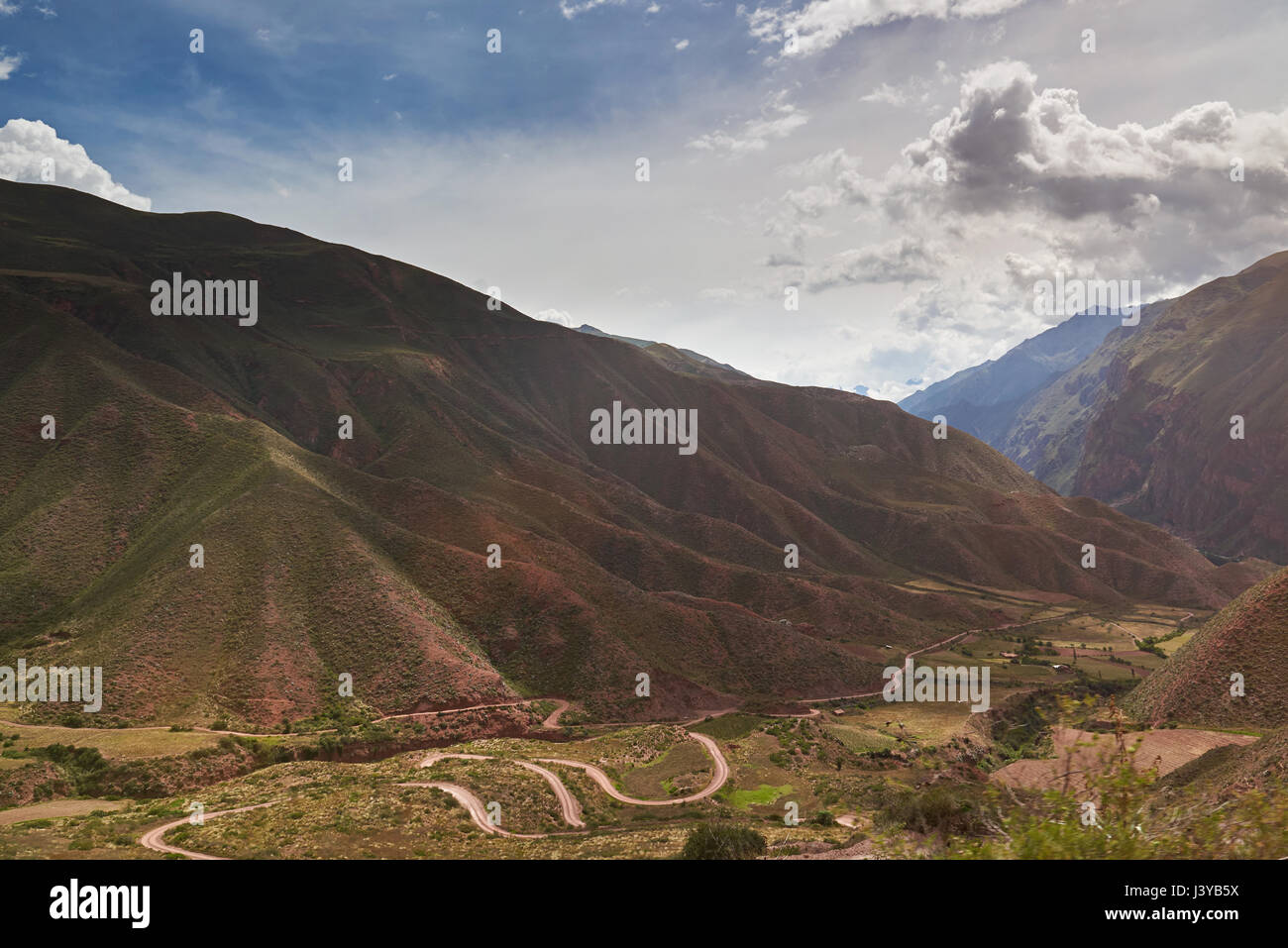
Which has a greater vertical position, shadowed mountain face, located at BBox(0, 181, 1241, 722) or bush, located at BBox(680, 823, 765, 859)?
shadowed mountain face, located at BBox(0, 181, 1241, 722)

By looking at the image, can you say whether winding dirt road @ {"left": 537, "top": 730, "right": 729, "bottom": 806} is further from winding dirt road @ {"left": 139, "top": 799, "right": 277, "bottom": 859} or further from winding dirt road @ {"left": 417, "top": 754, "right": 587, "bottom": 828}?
winding dirt road @ {"left": 139, "top": 799, "right": 277, "bottom": 859}

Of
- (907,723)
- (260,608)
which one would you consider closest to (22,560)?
(260,608)

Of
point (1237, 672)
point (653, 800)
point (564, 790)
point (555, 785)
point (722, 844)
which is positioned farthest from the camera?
point (1237, 672)

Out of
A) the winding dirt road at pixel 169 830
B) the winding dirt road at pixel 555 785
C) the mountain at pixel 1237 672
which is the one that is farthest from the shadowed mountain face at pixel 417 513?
the mountain at pixel 1237 672

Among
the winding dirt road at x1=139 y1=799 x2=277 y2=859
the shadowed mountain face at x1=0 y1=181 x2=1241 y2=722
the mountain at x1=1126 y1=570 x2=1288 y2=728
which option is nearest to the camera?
the winding dirt road at x1=139 y1=799 x2=277 y2=859

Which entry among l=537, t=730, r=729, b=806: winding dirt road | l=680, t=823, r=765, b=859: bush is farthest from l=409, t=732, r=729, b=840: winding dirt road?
l=680, t=823, r=765, b=859: bush

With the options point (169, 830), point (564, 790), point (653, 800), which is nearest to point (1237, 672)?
point (653, 800)

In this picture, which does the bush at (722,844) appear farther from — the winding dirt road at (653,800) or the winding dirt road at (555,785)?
the winding dirt road at (653,800)

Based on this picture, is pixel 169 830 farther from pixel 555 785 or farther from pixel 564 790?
pixel 564 790
